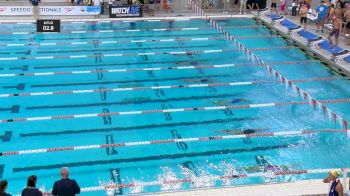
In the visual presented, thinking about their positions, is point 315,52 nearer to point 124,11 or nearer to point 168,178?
point 124,11

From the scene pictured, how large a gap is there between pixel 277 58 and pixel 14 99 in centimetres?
799

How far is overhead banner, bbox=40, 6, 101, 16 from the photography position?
1939 cm

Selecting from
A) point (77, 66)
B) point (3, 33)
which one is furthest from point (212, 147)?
point (3, 33)

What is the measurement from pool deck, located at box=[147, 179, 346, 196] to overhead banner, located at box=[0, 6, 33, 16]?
14.3m

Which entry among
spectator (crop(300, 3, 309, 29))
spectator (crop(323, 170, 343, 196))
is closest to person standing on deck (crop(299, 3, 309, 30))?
spectator (crop(300, 3, 309, 29))

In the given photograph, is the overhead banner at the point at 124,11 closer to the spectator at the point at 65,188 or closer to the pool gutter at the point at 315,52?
the pool gutter at the point at 315,52

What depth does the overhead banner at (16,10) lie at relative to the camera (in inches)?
747

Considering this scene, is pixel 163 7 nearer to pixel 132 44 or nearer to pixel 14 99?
pixel 132 44

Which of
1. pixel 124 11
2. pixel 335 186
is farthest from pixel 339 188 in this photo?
pixel 124 11

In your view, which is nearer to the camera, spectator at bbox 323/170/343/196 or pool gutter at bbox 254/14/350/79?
spectator at bbox 323/170/343/196

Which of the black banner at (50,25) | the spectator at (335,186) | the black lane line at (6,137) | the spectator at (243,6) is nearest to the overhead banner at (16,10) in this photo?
the black banner at (50,25)

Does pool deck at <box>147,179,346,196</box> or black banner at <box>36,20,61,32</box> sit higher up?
A: black banner at <box>36,20,61,32</box>

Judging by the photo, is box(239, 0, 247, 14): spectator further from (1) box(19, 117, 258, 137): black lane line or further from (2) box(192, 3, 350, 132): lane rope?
(1) box(19, 117, 258, 137): black lane line

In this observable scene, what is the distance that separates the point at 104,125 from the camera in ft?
33.8
